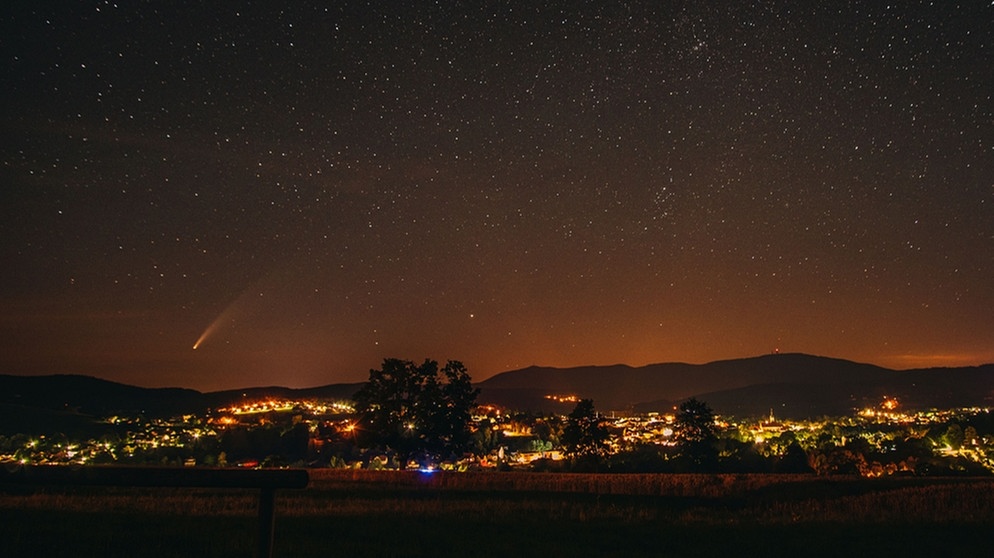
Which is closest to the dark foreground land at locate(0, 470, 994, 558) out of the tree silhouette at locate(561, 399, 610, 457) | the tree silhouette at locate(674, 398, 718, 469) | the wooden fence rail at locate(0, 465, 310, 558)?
the wooden fence rail at locate(0, 465, 310, 558)

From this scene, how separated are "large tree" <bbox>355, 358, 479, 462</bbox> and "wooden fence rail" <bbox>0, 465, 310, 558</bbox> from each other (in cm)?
4241

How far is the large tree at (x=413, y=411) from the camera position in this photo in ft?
156

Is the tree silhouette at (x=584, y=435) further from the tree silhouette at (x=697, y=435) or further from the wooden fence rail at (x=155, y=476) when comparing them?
the wooden fence rail at (x=155, y=476)

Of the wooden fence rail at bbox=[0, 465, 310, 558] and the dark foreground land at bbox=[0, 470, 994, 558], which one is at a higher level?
the wooden fence rail at bbox=[0, 465, 310, 558]

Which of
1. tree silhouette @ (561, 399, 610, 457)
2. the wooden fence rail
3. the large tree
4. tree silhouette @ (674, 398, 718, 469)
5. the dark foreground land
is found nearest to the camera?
the wooden fence rail

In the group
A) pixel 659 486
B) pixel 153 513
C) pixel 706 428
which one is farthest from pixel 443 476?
pixel 706 428

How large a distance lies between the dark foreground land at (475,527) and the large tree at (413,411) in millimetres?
27727

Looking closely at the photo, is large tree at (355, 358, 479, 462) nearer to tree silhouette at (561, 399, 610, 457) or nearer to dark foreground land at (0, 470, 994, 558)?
tree silhouette at (561, 399, 610, 457)

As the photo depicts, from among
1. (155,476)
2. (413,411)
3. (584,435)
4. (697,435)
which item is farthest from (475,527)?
(697,435)

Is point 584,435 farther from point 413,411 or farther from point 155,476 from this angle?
point 155,476

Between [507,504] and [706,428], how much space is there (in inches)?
1728

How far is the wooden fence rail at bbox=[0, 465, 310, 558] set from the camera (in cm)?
552

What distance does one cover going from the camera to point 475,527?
12.5 m

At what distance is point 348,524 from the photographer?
12398 mm
